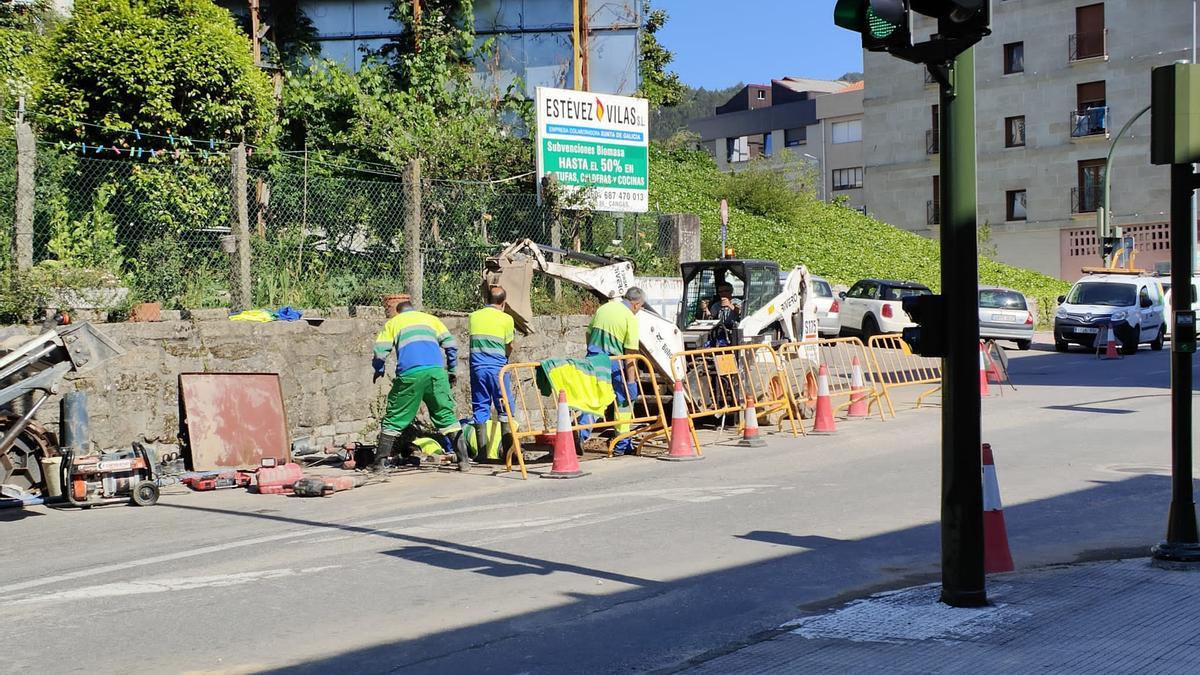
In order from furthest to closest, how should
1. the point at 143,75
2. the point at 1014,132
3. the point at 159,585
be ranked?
the point at 1014,132 → the point at 143,75 → the point at 159,585

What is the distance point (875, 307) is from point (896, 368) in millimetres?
9270

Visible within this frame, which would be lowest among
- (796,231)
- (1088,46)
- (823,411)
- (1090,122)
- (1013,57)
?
(823,411)

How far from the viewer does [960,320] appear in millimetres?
6332

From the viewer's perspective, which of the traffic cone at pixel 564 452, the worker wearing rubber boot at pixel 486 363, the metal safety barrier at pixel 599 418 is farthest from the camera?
the worker wearing rubber boot at pixel 486 363

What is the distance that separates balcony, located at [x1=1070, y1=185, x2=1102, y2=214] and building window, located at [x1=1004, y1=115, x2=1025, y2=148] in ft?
9.54

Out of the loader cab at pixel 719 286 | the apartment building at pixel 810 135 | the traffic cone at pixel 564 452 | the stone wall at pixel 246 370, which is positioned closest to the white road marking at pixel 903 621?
the traffic cone at pixel 564 452

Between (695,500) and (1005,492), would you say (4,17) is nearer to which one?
(695,500)

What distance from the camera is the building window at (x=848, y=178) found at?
68.2m

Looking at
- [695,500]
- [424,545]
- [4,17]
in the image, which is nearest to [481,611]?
[424,545]

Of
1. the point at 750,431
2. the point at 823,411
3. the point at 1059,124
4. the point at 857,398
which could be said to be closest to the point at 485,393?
the point at 750,431

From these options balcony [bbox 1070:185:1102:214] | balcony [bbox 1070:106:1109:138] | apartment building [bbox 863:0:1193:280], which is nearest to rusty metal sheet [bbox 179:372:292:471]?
apartment building [bbox 863:0:1193:280]

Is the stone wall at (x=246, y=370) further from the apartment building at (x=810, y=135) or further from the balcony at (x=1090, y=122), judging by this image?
the apartment building at (x=810, y=135)

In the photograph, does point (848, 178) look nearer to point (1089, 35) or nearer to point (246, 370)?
point (1089, 35)

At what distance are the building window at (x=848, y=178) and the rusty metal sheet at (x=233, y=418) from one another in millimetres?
58037
